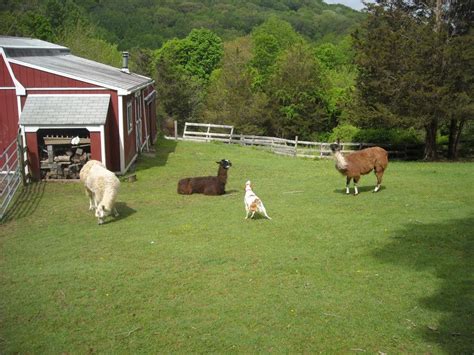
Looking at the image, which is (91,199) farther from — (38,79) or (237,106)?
(237,106)

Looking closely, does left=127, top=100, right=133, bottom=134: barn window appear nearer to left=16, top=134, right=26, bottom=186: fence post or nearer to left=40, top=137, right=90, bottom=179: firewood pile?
left=40, top=137, right=90, bottom=179: firewood pile

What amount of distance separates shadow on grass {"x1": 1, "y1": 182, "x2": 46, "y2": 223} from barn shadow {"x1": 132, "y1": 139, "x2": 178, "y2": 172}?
4235 millimetres

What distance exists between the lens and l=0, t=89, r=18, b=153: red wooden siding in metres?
18.2

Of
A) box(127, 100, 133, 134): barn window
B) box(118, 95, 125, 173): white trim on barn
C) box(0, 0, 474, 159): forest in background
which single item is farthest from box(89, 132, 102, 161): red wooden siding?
box(0, 0, 474, 159): forest in background

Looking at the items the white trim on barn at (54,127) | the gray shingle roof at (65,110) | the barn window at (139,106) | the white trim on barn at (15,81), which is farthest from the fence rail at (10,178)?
the barn window at (139,106)

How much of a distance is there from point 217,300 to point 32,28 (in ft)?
205

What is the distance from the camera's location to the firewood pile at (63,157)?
57.8 ft

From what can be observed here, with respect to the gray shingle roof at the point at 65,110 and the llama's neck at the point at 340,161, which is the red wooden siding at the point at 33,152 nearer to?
the gray shingle roof at the point at 65,110

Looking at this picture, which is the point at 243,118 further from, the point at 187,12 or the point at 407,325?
the point at 187,12

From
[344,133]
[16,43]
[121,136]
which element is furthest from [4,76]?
[344,133]

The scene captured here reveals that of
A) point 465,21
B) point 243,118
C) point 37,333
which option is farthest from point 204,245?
point 243,118

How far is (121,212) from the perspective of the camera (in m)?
14.0

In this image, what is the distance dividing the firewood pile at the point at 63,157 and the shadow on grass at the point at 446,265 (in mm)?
11808

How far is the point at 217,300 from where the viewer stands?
7.73 m
